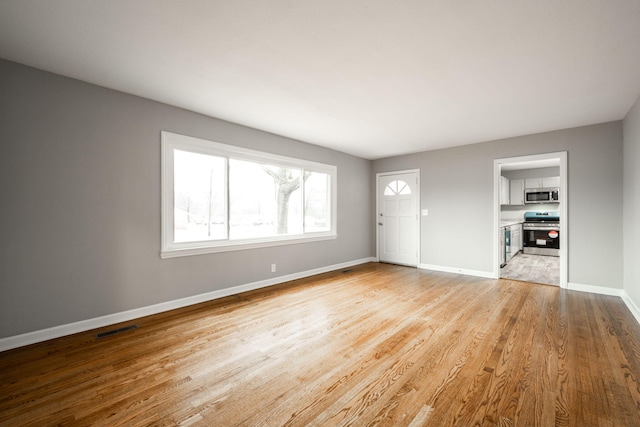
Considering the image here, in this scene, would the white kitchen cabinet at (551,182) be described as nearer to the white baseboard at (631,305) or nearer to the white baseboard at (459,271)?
the white baseboard at (459,271)

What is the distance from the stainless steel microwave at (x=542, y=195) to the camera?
7.67 metres

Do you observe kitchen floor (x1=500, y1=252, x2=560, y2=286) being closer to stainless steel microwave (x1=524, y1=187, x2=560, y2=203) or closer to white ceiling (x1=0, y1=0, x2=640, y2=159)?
stainless steel microwave (x1=524, y1=187, x2=560, y2=203)

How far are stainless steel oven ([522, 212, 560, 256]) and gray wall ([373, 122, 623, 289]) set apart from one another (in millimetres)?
3909

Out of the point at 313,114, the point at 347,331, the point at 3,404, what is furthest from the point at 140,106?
the point at 347,331

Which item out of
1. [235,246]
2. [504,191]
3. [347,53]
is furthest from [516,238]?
[347,53]

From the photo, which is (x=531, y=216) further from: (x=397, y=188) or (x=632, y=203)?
(x=632, y=203)

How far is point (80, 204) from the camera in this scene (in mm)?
2879

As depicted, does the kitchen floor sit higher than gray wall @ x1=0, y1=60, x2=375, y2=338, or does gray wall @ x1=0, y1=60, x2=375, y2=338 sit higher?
gray wall @ x1=0, y1=60, x2=375, y2=338

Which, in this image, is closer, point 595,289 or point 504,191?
point 595,289

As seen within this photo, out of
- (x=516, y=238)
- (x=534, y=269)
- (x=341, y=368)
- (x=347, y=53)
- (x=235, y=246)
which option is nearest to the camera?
(x=341, y=368)

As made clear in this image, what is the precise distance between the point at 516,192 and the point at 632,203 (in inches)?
204

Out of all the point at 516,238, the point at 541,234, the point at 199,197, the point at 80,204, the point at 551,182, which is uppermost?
the point at 551,182

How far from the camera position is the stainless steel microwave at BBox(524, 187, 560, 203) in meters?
7.67

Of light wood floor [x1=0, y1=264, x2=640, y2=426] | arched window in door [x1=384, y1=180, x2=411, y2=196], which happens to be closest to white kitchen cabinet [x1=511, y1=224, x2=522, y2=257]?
arched window in door [x1=384, y1=180, x2=411, y2=196]
